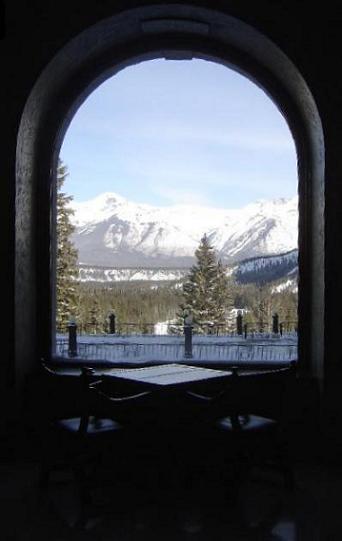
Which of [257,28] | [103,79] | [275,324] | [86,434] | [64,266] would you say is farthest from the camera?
[64,266]

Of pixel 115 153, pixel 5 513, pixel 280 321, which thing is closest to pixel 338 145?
pixel 280 321

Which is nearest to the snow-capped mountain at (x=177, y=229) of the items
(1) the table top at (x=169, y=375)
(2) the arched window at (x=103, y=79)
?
(2) the arched window at (x=103, y=79)

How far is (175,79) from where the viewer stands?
5227 mm

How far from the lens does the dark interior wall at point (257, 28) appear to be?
4316 mm

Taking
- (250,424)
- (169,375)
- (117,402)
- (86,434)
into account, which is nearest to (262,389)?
(250,424)

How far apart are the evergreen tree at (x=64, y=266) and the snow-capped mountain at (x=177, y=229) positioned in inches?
2.5

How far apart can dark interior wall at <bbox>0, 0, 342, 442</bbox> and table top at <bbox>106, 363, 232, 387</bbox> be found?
0.83 meters

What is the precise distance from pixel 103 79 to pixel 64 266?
1505 millimetres

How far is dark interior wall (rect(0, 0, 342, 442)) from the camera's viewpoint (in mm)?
4316

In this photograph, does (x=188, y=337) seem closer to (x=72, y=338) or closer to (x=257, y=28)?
(x=72, y=338)

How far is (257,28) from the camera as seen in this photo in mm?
4332

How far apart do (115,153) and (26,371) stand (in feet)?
6.20

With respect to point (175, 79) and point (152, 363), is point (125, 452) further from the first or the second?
point (175, 79)

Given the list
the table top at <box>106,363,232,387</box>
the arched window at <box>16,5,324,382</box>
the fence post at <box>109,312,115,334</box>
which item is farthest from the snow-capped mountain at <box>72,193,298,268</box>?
the table top at <box>106,363,232,387</box>
